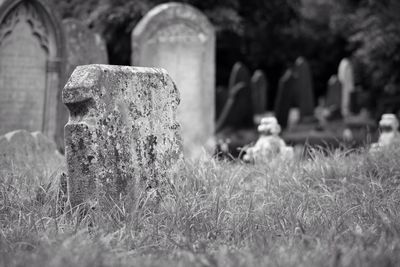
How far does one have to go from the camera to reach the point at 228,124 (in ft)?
42.4

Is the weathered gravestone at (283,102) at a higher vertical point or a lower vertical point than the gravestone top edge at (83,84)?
lower

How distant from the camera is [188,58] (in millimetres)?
9500

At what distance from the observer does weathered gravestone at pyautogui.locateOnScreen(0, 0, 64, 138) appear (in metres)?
7.68

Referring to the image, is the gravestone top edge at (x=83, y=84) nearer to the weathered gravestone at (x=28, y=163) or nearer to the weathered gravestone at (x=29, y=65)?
the weathered gravestone at (x=28, y=163)

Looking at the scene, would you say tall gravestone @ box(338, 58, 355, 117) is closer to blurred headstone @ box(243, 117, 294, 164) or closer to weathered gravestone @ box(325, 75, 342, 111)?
weathered gravestone @ box(325, 75, 342, 111)

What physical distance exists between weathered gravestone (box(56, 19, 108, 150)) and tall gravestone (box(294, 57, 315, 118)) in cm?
893

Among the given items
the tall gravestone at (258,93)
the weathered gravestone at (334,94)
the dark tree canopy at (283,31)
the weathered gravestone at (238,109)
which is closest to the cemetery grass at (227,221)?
the weathered gravestone at (238,109)

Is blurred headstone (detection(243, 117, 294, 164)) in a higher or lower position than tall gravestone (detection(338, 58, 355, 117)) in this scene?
lower

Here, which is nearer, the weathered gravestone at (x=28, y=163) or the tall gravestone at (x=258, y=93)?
the weathered gravestone at (x=28, y=163)

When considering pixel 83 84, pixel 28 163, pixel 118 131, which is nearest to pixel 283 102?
pixel 28 163

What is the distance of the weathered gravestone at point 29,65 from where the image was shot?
25.2ft

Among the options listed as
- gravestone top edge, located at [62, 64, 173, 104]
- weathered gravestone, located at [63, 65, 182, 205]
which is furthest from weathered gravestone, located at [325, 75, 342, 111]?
gravestone top edge, located at [62, 64, 173, 104]

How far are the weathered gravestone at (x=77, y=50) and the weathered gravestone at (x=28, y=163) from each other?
83.6 inches

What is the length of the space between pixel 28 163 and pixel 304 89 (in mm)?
12588
